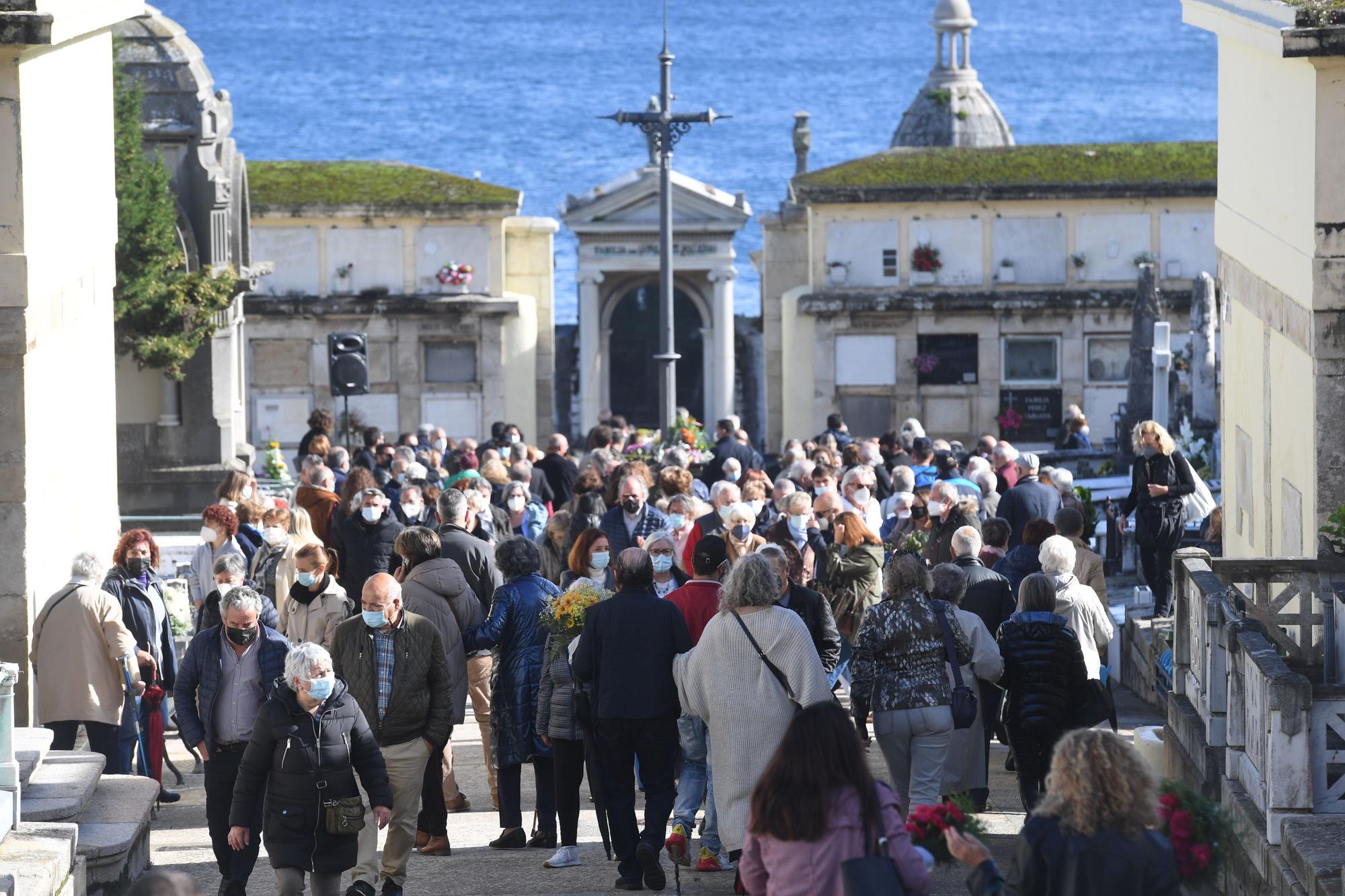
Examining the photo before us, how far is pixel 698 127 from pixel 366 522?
16013cm

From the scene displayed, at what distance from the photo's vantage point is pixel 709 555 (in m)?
10.6

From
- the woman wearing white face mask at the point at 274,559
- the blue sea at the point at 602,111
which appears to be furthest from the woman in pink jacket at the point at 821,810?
the blue sea at the point at 602,111

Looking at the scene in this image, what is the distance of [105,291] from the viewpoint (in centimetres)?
1686

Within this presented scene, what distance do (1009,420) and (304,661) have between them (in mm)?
26640

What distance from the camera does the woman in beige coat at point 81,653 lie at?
11547mm

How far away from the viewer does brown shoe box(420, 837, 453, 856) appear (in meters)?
11.0

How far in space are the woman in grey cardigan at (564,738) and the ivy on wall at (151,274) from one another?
44.9 ft

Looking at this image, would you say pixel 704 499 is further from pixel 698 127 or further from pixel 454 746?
pixel 698 127

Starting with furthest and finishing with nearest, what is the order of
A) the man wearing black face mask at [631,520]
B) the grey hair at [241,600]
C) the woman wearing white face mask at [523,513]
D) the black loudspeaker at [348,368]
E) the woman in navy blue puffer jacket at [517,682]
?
the black loudspeaker at [348,368]
the woman wearing white face mask at [523,513]
the man wearing black face mask at [631,520]
the woman in navy blue puffer jacket at [517,682]
the grey hair at [241,600]

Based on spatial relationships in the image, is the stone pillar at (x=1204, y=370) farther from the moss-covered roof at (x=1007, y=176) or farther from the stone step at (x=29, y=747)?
the stone step at (x=29, y=747)

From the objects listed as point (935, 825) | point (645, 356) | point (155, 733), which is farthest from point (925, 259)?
point (935, 825)

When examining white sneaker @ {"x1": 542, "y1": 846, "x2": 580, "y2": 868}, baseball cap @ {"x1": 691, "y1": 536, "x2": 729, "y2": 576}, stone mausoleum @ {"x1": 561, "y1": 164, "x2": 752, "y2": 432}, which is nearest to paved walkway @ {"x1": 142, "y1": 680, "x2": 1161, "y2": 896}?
white sneaker @ {"x1": 542, "y1": 846, "x2": 580, "y2": 868}

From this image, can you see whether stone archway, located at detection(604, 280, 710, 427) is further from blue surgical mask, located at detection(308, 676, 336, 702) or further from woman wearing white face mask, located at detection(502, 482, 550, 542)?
blue surgical mask, located at detection(308, 676, 336, 702)

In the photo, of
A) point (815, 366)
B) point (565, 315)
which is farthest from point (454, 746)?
point (565, 315)
